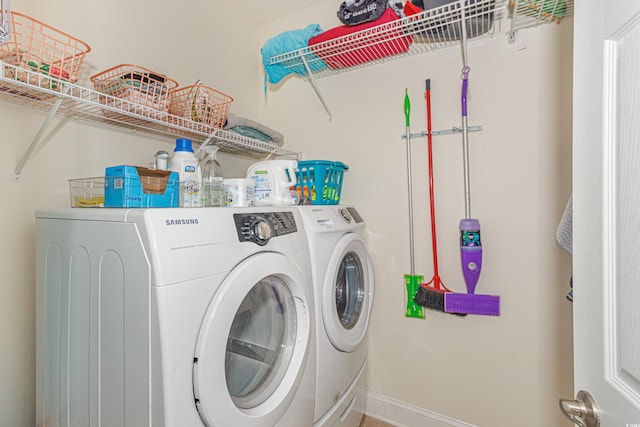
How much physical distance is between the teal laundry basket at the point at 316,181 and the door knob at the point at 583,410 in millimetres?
1201

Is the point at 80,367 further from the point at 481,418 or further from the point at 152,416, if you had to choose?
the point at 481,418

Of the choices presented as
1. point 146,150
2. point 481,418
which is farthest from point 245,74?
point 481,418

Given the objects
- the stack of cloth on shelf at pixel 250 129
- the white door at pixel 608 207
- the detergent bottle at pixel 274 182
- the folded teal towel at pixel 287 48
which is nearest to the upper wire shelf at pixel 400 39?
the folded teal towel at pixel 287 48

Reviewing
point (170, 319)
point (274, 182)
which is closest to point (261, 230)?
point (170, 319)

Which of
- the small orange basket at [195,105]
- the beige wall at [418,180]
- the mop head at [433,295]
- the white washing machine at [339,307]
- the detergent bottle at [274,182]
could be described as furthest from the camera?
the mop head at [433,295]

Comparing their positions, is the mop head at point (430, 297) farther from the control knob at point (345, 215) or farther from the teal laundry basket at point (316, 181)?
the teal laundry basket at point (316, 181)

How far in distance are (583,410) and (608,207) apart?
13.9 inches

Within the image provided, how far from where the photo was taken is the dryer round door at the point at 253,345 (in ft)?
2.59

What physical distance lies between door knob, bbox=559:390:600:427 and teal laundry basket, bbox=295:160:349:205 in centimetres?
120

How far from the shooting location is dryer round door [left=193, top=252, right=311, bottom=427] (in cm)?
79

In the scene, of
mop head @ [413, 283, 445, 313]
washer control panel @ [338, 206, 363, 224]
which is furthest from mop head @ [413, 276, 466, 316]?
washer control panel @ [338, 206, 363, 224]

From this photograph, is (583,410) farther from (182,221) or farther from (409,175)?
(409,175)

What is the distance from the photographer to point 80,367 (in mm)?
899

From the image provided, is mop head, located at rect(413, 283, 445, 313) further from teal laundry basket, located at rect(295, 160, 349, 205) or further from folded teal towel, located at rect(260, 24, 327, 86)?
folded teal towel, located at rect(260, 24, 327, 86)
